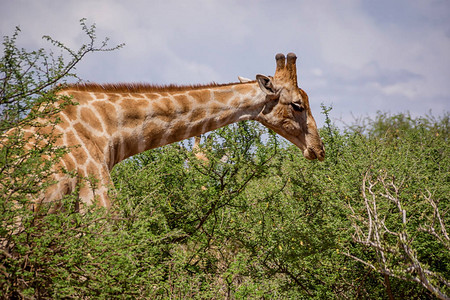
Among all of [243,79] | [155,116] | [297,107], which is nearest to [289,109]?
[297,107]

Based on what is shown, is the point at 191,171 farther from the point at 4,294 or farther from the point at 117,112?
the point at 4,294

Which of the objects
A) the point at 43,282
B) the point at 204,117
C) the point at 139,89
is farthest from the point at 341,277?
the point at 43,282

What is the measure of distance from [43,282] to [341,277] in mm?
5269

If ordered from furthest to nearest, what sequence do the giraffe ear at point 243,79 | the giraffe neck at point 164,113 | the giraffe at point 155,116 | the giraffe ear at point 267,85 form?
1. the giraffe ear at point 243,79
2. the giraffe ear at point 267,85
3. the giraffe neck at point 164,113
4. the giraffe at point 155,116

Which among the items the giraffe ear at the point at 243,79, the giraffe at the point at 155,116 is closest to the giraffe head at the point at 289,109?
the giraffe at the point at 155,116

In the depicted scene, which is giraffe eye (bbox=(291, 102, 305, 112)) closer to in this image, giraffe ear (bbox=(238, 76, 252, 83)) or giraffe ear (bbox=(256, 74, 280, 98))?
giraffe ear (bbox=(256, 74, 280, 98))

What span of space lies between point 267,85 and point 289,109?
0.44m

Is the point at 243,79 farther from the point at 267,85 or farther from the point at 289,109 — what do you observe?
the point at 289,109

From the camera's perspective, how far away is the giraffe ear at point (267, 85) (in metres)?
6.20

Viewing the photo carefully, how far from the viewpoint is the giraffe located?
4.96 m

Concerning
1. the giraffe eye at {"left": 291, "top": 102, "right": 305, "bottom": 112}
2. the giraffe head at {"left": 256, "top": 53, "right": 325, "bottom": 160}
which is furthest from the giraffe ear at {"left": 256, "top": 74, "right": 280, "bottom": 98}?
the giraffe eye at {"left": 291, "top": 102, "right": 305, "bottom": 112}

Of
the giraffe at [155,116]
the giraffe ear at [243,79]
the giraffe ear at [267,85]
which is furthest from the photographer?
the giraffe ear at [243,79]

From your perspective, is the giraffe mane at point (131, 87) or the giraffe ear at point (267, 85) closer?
the giraffe mane at point (131, 87)

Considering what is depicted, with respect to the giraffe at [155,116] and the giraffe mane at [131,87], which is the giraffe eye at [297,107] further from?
the giraffe mane at [131,87]
